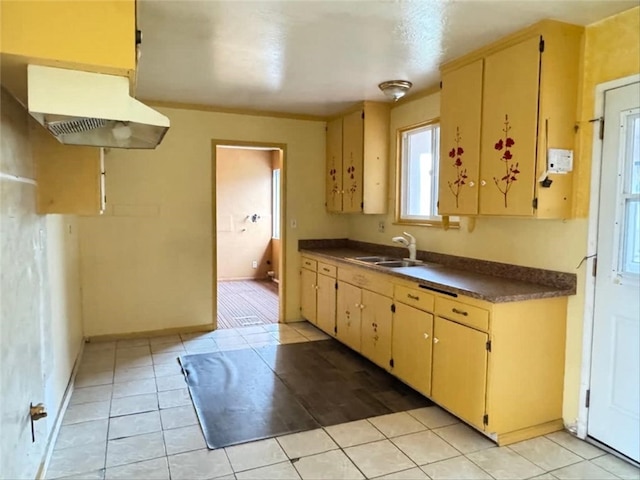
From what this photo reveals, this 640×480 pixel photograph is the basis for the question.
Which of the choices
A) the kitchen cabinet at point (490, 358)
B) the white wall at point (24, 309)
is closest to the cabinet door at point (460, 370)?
the kitchen cabinet at point (490, 358)

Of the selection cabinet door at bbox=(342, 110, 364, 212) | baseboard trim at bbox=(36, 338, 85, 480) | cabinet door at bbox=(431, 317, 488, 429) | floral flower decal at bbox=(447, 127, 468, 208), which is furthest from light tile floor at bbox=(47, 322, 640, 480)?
cabinet door at bbox=(342, 110, 364, 212)

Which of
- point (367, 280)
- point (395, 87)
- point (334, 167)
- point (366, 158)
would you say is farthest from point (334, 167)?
point (367, 280)

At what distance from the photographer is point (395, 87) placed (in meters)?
3.60

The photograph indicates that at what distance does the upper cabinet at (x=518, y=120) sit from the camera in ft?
8.19

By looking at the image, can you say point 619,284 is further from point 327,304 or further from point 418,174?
point 327,304

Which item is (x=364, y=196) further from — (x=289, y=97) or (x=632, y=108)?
(x=632, y=108)

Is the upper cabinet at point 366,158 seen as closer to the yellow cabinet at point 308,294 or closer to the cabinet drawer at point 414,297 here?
the yellow cabinet at point 308,294

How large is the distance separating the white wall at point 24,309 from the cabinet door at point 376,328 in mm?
2258

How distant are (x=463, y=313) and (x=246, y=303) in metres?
4.07

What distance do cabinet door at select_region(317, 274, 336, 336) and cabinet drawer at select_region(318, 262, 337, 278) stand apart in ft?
0.13

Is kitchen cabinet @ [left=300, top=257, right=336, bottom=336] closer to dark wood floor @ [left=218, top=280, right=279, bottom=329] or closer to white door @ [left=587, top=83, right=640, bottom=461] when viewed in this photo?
dark wood floor @ [left=218, top=280, right=279, bottom=329]

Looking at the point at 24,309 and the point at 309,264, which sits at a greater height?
the point at 24,309

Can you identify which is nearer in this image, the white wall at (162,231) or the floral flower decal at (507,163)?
the floral flower decal at (507,163)

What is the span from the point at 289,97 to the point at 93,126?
101 inches
